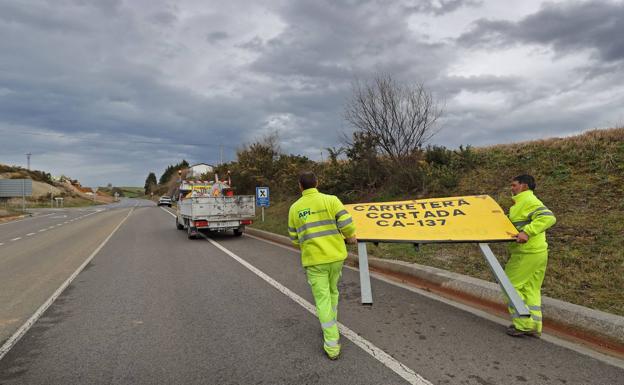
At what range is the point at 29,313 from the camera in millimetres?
5332

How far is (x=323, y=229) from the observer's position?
3865 millimetres

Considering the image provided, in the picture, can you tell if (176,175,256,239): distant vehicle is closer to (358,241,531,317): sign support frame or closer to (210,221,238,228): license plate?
(210,221,238,228): license plate

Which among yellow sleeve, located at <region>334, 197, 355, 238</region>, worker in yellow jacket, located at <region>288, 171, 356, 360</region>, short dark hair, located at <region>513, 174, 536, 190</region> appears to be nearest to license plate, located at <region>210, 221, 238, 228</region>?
worker in yellow jacket, located at <region>288, 171, 356, 360</region>

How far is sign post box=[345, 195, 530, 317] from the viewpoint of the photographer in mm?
4160

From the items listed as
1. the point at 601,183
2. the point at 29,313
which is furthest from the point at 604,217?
the point at 29,313

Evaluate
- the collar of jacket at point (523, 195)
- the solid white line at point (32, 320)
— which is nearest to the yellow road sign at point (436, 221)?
the collar of jacket at point (523, 195)

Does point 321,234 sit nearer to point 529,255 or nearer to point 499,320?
point 529,255

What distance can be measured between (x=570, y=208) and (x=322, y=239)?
24.4 feet

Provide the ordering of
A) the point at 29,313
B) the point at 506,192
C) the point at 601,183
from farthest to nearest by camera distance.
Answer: the point at 506,192, the point at 601,183, the point at 29,313

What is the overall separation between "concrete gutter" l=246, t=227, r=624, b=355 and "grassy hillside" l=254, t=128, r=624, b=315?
0.43 metres

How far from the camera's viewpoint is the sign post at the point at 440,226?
13.6 feet

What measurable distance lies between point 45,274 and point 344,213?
7541mm

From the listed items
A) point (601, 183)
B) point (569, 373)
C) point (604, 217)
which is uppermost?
point (601, 183)

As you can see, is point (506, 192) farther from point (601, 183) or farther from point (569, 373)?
point (569, 373)
